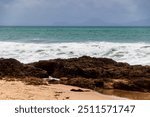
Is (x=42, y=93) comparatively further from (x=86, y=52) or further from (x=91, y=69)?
(x=86, y=52)

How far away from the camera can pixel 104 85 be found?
31.3 ft

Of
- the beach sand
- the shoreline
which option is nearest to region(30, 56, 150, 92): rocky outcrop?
the shoreline

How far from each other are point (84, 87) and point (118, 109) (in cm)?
315

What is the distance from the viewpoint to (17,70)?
1073 cm

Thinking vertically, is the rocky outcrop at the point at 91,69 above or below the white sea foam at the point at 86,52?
above

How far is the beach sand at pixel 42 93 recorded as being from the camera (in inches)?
295

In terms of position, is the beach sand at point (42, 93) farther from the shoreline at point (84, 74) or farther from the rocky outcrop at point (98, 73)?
the rocky outcrop at point (98, 73)

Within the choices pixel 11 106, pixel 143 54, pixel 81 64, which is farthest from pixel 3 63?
pixel 143 54

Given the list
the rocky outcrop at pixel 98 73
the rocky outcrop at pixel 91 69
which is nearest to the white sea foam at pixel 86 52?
the rocky outcrop at pixel 91 69

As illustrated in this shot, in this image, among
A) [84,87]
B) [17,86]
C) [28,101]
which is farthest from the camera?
[84,87]

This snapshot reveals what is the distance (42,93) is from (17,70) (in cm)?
290

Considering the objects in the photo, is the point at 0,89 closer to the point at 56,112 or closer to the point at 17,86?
the point at 17,86

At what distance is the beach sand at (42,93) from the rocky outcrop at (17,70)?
1.13 metres

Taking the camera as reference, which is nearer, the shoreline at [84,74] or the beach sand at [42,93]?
the beach sand at [42,93]
